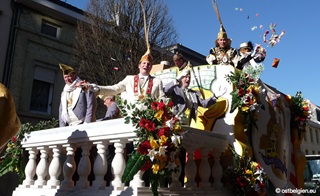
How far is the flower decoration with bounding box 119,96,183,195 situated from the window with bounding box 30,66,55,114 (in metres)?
14.3

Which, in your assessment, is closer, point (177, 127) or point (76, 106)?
point (177, 127)

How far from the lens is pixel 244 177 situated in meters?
3.99

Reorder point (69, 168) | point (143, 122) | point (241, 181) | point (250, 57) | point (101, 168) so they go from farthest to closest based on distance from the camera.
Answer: point (250, 57) < point (241, 181) < point (69, 168) < point (101, 168) < point (143, 122)

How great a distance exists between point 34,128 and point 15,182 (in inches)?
295

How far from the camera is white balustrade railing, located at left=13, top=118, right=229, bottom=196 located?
320 cm

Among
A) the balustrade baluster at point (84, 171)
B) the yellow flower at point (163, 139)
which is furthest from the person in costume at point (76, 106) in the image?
the yellow flower at point (163, 139)

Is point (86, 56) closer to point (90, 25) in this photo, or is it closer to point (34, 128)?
point (90, 25)

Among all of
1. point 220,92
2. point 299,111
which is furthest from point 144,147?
point 299,111

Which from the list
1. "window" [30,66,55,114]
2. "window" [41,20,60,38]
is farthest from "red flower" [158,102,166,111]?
"window" [41,20,60,38]

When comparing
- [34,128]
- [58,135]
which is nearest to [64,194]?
[58,135]

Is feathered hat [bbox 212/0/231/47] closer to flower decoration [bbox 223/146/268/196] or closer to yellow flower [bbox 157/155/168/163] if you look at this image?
flower decoration [bbox 223/146/268/196]

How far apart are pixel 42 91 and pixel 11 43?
2.61 m

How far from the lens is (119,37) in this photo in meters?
15.1

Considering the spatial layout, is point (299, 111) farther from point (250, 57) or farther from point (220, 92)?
point (220, 92)
